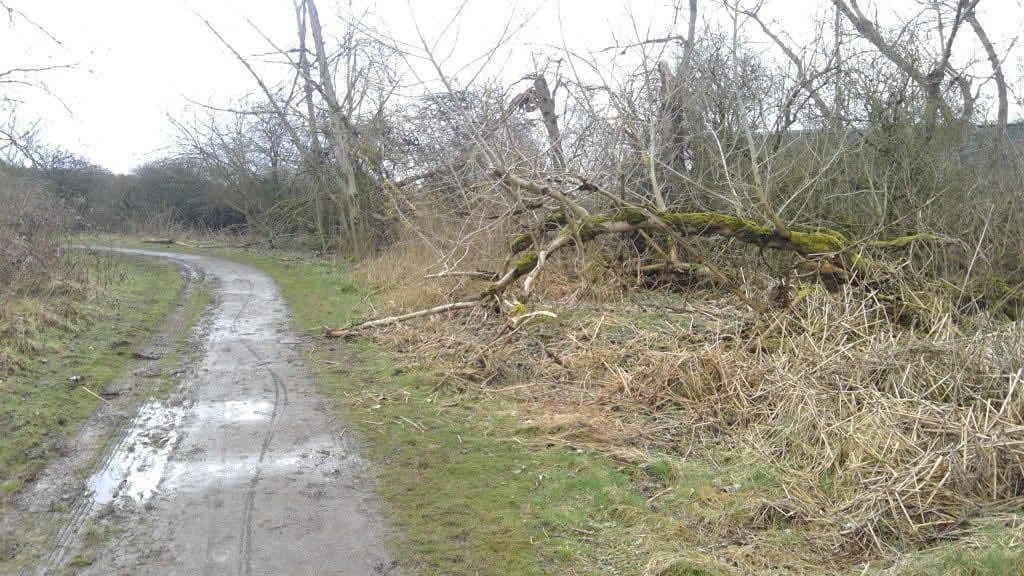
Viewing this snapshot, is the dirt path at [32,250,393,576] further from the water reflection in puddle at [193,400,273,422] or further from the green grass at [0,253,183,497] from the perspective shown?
the green grass at [0,253,183,497]

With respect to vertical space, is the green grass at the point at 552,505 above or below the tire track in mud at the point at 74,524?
below

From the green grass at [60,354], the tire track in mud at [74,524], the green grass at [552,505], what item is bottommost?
the green grass at [552,505]

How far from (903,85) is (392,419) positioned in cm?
1090

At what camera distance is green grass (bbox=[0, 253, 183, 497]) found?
6.13 m

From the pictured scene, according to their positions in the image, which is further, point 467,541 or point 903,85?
point 903,85

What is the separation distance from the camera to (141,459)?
5.88 meters

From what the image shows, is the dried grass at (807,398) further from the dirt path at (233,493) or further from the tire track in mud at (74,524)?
the tire track in mud at (74,524)

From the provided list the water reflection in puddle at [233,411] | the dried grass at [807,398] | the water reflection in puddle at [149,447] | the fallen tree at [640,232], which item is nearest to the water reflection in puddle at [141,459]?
the water reflection in puddle at [149,447]

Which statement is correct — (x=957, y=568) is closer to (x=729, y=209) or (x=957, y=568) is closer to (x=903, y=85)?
(x=729, y=209)

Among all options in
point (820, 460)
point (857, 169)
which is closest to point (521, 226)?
point (857, 169)

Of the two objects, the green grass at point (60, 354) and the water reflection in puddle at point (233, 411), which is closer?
the green grass at point (60, 354)

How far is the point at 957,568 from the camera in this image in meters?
3.67

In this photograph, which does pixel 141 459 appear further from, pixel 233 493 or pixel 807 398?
pixel 807 398

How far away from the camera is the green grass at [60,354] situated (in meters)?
6.13
